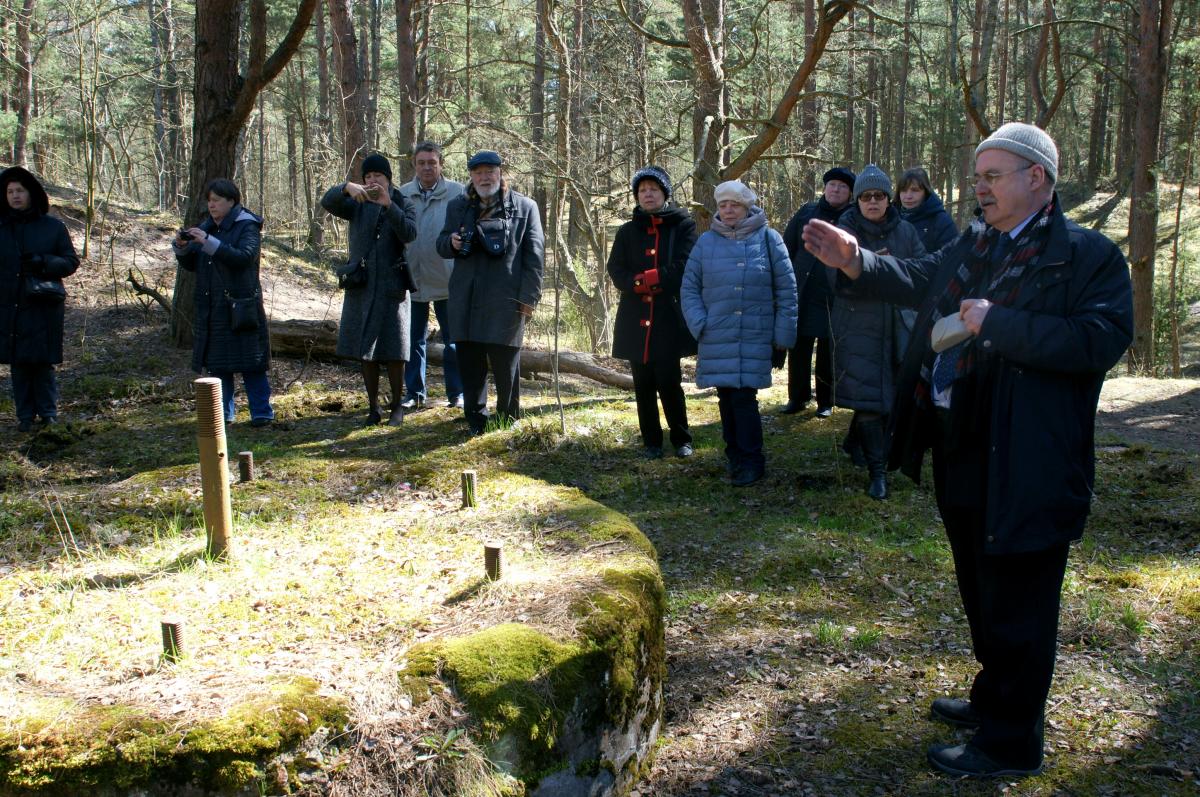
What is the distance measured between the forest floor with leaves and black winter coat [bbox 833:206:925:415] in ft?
2.51

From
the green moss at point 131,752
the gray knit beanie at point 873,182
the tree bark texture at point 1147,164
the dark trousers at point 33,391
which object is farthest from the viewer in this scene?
the tree bark texture at point 1147,164

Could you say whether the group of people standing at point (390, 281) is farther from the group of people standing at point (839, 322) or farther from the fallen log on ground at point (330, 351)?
the fallen log on ground at point (330, 351)

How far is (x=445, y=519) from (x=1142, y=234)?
40.2 feet

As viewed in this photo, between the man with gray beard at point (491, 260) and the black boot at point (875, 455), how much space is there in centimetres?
248

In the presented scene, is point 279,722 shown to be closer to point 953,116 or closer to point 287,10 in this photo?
point 287,10

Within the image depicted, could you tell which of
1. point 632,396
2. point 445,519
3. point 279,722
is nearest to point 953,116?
point 632,396

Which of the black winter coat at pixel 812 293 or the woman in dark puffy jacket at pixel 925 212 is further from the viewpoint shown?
the black winter coat at pixel 812 293

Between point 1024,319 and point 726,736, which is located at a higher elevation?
point 1024,319

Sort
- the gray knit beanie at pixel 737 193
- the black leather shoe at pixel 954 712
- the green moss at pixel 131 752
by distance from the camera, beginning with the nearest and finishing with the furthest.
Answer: the green moss at pixel 131 752
the black leather shoe at pixel 954 712
the gray knit beanie at pixel 737 193

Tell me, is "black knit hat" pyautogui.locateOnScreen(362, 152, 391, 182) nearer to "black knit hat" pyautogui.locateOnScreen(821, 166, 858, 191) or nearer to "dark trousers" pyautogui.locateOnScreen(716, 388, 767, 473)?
"dark trousers" pyautogui.locateOnScreen(716, 388, 767, 473)

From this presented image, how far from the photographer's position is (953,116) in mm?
26594

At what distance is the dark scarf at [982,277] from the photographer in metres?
2.79

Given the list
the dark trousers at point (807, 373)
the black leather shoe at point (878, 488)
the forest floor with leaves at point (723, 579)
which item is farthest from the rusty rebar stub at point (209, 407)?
the dark trousers at point (807, 373)

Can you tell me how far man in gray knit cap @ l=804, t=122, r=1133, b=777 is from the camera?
2676 millimetres
